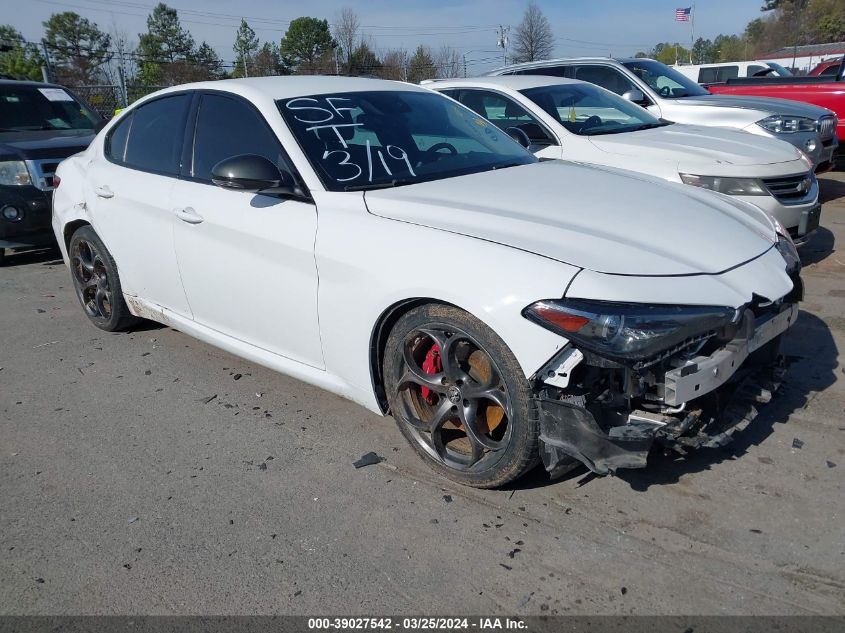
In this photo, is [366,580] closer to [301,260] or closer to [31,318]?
[301,260]

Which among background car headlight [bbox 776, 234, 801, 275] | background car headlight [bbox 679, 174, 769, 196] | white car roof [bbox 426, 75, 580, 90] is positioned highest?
white car roof [bbox 426, 75, 580, 90]

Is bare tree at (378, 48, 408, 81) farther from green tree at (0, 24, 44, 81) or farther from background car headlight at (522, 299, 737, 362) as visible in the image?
background car headlight at (522, 299, 737, 362)

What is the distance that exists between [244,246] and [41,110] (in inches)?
261

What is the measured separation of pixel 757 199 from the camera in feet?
18.6

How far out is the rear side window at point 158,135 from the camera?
428 centimetres

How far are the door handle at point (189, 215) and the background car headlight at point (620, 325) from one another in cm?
215

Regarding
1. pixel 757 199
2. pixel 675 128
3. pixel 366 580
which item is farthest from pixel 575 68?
pixel 366 580

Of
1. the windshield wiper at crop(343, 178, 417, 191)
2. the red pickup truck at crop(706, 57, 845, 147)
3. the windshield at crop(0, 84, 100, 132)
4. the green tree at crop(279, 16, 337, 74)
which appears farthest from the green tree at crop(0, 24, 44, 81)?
the windshield wiper at crop(343, 178, 417, 191)

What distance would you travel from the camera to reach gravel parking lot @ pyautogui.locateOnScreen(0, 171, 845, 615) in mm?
2500

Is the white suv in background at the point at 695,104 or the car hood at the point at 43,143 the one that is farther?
the white suv in background at the point at 695,104

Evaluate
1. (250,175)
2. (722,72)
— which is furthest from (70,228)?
(722,72)

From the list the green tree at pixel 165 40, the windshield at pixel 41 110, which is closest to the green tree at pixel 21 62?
the green tree at pixel 165 40

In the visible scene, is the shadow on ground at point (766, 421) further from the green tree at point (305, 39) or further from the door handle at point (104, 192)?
the green tree at point (305, 39)

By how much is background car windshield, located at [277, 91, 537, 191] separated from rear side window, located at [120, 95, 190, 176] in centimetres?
90
